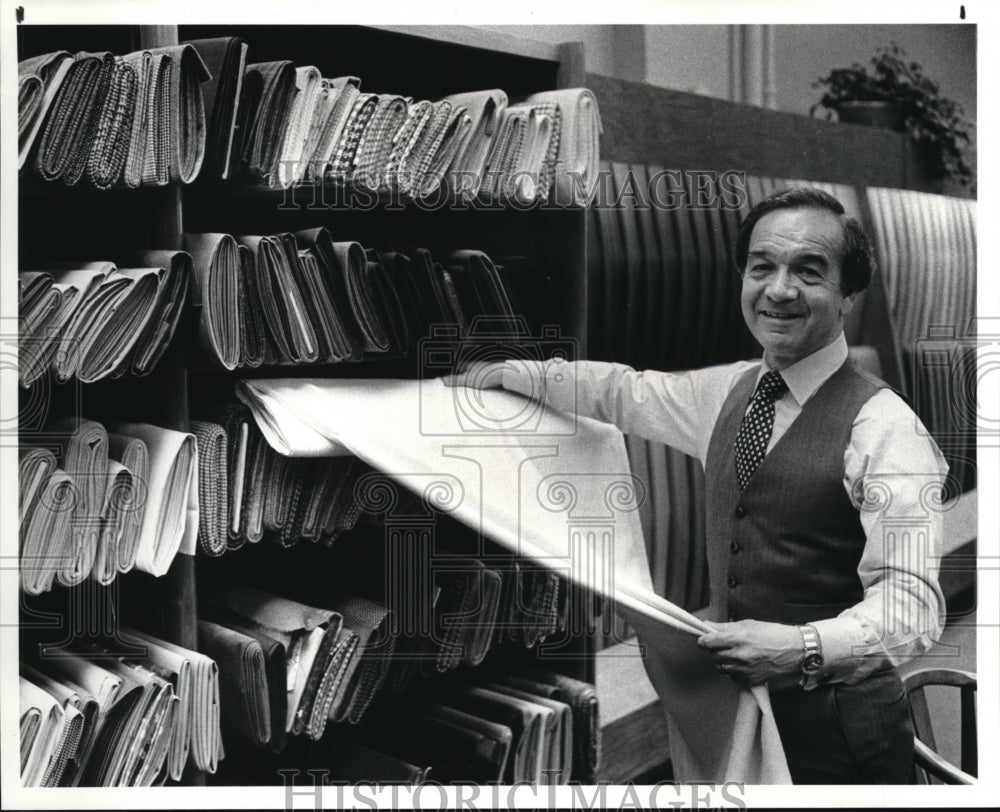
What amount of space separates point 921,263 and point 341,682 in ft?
4.35

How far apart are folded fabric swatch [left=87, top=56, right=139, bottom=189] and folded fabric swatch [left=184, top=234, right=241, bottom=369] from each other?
17cm

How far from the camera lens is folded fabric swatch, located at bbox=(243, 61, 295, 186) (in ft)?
6.32

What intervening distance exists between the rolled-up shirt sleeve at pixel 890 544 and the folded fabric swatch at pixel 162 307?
1215 mm

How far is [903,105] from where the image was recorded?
81.4 inches

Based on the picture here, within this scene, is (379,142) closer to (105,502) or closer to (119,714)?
(105,502)

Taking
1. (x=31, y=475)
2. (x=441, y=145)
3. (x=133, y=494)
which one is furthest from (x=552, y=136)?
(x=31, y=475)

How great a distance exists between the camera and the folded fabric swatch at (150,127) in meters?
1.90

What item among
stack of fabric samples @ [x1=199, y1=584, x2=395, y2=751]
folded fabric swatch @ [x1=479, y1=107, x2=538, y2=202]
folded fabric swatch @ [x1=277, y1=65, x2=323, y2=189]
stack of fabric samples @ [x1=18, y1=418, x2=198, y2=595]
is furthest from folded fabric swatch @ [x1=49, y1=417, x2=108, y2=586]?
folded fabric swatch @ [x1=479, y1=107, x2=538, y2=202]

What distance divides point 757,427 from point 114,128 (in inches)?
49.5

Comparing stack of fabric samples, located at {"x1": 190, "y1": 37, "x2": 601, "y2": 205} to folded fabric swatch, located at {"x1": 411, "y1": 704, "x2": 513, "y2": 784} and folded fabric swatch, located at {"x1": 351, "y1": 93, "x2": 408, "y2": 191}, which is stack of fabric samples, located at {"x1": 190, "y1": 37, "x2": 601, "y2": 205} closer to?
folded fabric swatch, located at {"x1": 351, "y1": 93, "x2": 408, "y2": 191}

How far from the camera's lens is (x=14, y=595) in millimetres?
2020

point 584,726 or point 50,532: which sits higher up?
point 50,532

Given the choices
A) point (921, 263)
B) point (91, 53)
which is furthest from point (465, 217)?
point (921, 263)
